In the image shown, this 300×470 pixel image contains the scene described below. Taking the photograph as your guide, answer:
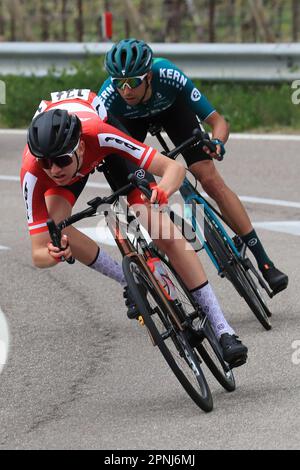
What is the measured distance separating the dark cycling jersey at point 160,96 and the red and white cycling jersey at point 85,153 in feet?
3.12

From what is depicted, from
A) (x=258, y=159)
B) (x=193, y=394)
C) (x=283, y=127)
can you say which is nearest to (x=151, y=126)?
(x=193, y=394)

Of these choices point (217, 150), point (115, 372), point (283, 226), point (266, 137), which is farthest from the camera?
point (266, 137)

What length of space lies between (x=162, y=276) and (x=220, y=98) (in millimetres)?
8073

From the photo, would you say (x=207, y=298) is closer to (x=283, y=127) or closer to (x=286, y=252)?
(x=286, y=252)

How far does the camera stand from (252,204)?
11039 millimetres

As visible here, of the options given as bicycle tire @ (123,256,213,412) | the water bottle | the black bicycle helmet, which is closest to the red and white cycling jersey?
the black bicycle helmet

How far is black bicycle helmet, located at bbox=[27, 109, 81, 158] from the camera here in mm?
6004

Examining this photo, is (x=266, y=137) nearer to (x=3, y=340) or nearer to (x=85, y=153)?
(x=3, y=340)

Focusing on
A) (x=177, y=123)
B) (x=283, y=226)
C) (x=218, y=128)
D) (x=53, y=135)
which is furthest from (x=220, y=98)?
(x=53, y=135)

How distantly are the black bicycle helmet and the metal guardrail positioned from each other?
27.8 ft

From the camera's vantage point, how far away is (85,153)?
21.3 feet

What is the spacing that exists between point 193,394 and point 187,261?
2.83 feet
